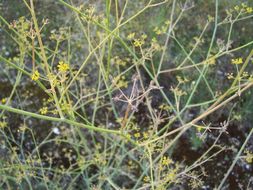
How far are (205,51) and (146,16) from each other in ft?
2.24

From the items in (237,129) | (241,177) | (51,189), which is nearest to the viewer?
(51,189)

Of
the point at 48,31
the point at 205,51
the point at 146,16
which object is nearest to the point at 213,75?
the point at 205,51

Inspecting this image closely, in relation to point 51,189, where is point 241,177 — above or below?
below

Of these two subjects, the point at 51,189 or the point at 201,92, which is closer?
the point at 51,189

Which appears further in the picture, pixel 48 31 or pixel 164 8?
pixel 48 31

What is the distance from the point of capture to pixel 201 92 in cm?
444

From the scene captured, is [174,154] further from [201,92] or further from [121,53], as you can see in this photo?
[121,53]

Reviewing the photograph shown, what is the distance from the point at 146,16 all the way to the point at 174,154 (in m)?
1.41

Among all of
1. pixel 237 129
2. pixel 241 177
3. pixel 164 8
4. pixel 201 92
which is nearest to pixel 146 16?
pixel 164 8

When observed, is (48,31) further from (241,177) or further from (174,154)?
(241,177)

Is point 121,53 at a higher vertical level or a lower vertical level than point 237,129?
higher

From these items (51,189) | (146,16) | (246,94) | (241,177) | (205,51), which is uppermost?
(146,16)

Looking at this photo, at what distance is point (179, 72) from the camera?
467cm

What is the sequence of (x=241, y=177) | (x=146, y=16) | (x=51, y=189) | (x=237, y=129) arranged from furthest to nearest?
(x=146, y=16) < (x=237, y=129) < (x=241, y=177) < (x=51, y=189)
